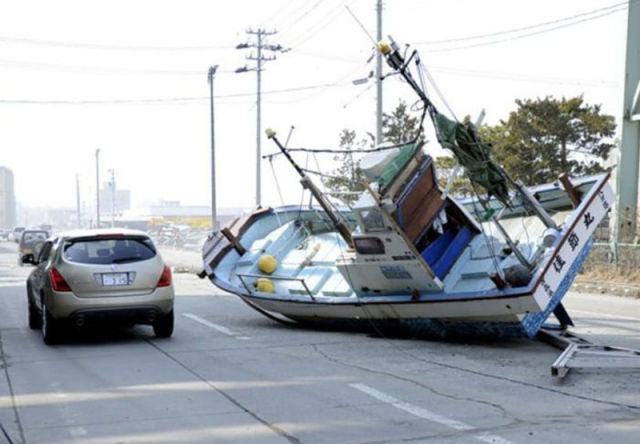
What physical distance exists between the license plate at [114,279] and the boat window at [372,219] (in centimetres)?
349

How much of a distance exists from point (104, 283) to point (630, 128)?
21148 millimetres

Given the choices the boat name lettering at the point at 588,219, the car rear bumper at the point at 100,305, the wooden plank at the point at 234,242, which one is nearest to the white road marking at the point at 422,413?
the boat name lettering at the point at 588,219

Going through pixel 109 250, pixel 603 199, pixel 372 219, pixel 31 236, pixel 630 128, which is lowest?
pixel 31 236

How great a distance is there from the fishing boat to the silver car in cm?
204

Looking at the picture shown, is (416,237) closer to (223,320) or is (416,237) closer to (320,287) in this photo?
(320,287)

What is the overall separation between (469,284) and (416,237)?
1.02 meters

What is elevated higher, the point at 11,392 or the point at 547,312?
the point at 547,312

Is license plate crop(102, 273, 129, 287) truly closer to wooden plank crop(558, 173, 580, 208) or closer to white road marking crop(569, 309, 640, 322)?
Result: wooden plank crop(558, 173, 580, 208)

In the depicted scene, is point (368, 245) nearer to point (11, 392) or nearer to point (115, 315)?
point (115, 315)

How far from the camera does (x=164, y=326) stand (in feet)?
42.5

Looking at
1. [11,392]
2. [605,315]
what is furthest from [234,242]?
[11,392]

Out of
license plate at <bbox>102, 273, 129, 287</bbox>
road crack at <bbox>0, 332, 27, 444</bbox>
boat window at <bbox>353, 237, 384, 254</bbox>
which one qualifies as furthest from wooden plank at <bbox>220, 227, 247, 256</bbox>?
road crack at <bbox>0, 332, 27, 444</bbox>

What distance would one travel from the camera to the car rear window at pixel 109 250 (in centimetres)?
1245

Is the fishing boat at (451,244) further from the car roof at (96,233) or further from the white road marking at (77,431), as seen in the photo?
the white road marking at (77,431)
